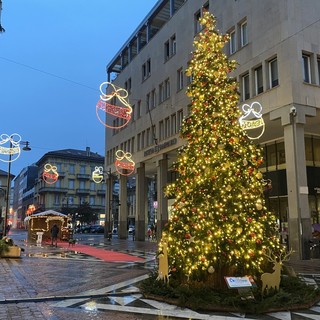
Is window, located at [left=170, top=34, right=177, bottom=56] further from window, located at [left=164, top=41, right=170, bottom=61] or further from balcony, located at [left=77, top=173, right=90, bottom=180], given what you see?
balcony, located at [left=77, top=173, right=90, bottom=180]

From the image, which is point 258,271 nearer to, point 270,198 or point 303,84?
point 303,84

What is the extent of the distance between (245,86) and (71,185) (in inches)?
3102

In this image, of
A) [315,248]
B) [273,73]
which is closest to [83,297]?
[315,248]

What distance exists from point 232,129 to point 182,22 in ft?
88.0

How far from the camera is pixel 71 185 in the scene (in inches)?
3935

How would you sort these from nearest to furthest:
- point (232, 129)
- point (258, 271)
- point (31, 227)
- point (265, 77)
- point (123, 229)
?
point (258, 271) < point (232, 129) < point (265, 77) < point (31, 227) < point (123, 229)

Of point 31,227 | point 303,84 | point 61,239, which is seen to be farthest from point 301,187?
point 31,227

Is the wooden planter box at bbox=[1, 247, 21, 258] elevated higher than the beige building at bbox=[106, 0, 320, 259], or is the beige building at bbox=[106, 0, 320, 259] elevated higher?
the beige building at bbox=[106, 0, 320, 259]

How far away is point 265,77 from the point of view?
2427 centimetres

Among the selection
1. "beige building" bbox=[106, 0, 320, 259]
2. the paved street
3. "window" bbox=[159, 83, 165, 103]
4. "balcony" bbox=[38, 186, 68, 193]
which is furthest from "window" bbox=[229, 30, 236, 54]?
"balcony" bbox=[38, 186, 68, 193]

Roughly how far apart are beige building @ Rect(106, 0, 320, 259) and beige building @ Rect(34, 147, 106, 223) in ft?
186

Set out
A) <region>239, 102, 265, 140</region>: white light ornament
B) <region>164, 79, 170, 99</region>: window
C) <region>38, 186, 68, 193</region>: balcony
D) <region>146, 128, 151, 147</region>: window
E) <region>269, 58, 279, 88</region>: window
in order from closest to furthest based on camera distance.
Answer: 1. <region>239, 102, 265, 140</region>: white light ornament
2. <region>269, 58, 279, 88</region>: window
3. <region>164, 79, 170, 99</region>: window
4. <region>146, 128, 151, 147</region>: window
5. <region>38, 186, 68, 193</region>: balcony

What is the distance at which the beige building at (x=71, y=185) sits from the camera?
321 ft

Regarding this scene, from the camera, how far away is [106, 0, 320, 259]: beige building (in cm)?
2228
